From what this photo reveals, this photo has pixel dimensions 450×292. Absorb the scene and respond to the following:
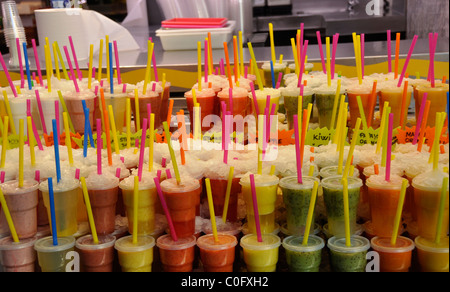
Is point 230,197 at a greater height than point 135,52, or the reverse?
point 135,52

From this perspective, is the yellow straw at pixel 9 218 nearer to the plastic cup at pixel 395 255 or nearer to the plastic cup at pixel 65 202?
the plastic cup at pixel 65 202

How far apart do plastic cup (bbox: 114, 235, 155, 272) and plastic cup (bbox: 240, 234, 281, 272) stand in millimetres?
229

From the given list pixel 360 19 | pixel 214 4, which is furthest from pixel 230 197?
pixel 360 19

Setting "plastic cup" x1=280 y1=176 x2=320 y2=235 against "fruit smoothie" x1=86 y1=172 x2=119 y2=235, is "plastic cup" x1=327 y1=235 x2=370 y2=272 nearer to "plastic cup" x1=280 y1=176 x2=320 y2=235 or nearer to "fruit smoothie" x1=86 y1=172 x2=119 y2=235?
"plastic cup" x1=280 y1=176 x2=320 y2=235

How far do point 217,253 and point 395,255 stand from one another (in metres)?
0.41

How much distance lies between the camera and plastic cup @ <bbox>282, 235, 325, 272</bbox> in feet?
4.24

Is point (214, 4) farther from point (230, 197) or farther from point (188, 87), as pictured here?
point (230, 197)

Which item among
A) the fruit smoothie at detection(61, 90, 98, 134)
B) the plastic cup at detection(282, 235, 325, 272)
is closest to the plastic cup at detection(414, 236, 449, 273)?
the plastic cup at detection(282, 235, 325, 272)

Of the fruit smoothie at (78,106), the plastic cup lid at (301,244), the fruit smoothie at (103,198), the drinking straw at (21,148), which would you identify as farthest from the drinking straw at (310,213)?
the fruit smoothie at (78,106)

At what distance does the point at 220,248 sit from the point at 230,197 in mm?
182

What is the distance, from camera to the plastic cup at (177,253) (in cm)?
132

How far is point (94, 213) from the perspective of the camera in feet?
4.55

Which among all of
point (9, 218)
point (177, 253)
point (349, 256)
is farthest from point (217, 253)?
point (9, 218)
